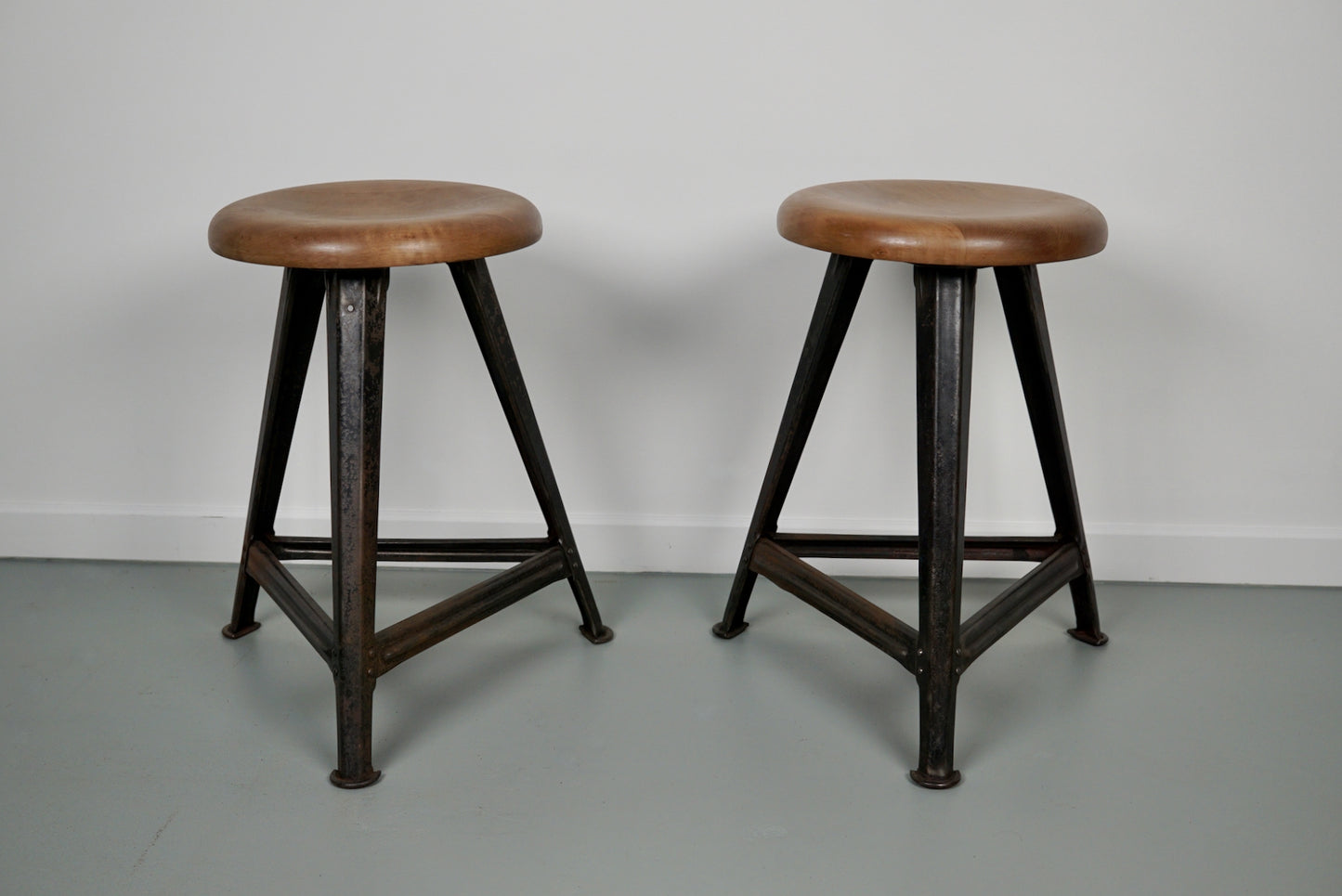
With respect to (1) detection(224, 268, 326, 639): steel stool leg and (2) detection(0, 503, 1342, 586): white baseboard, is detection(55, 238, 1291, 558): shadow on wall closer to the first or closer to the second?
(2) detection(0, 503, 1342, 586): white baseboard

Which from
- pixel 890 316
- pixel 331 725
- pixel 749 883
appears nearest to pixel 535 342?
pixel 890 316

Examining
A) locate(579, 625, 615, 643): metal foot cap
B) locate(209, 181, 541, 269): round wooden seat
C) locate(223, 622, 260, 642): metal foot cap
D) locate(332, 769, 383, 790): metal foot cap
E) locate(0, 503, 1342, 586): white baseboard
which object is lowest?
locate(332, 769, 383, 790): metal foot cap

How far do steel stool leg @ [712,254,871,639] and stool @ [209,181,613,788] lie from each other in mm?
287

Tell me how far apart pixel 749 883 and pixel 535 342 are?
4.16ft

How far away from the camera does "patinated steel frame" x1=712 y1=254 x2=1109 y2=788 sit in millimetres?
1674

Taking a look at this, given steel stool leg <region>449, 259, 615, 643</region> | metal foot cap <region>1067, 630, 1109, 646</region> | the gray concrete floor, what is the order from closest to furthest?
the gray concrete floor → steel stool leg <region>449, 259, 615, 643</region> → metal foot cap <region>1067, 630, 1109, 646</region>

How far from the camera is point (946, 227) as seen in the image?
61.6 inches

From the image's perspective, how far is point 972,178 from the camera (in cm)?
229

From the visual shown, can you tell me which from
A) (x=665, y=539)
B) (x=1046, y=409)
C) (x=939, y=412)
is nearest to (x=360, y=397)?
(x=939, y=412)

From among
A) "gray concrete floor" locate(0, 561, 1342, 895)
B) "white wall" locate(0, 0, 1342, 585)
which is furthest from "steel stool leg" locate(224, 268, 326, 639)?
"white wall" locate(0, 0, 1342, 585)

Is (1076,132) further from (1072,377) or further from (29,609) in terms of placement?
(29,609)

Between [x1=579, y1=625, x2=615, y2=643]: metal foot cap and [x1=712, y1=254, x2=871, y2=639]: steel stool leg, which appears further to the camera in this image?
[x1=579, y1=625, x2=615, y2=643]: metal foot cap

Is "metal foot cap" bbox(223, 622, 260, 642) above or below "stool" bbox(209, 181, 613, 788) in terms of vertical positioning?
below

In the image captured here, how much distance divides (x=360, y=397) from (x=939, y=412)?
2.70ft
